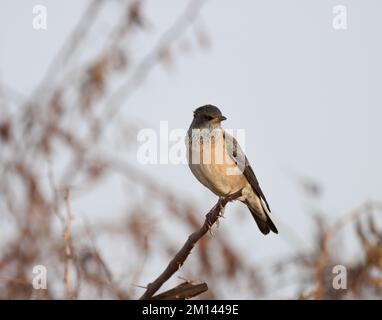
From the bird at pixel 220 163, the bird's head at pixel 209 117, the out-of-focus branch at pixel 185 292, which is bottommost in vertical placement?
the out-of-focus branch at pixel 185 292

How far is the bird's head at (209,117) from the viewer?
19.2 feet

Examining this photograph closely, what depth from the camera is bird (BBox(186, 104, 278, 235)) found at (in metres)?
5.54

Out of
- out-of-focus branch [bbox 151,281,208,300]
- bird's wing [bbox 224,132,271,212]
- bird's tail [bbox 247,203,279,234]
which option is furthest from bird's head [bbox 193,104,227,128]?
out-of-focus branch [bbox 151,281,208,300]

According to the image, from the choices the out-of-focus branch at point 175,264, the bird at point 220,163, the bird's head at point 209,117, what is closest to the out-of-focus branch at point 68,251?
the out-of-focus branch at point 175,264

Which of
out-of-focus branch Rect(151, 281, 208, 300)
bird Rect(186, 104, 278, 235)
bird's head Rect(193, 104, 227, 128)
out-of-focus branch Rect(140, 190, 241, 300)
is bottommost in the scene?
out-of-focus branch Rect(151, 281, 208, 300)

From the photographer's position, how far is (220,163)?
5.57 m

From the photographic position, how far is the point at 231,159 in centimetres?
576

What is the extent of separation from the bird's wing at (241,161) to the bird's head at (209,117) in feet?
0.35

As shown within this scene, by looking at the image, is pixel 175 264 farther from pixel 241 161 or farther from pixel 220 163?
pixel 241 161

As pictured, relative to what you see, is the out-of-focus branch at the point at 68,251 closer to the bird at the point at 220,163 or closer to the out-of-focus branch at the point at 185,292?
the out-of-focus branch at the point at 185,292

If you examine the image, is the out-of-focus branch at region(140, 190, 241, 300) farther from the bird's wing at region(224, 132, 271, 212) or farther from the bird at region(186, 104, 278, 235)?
the bird's wing at region(224, 132, 271, 212)

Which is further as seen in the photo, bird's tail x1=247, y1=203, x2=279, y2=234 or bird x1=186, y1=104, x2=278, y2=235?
bird's tail x1=247, y1=203, x2=279, y2=234
